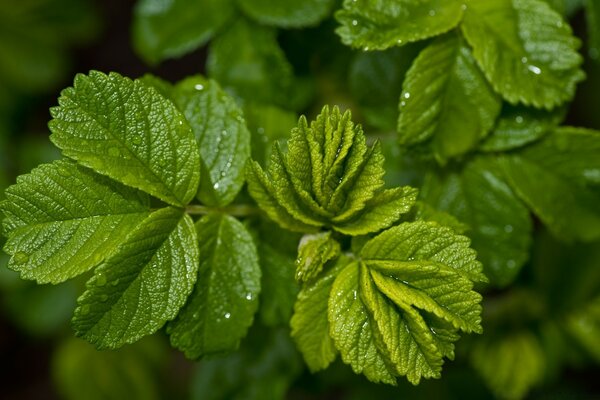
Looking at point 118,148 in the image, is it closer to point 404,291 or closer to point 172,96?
point 172,96

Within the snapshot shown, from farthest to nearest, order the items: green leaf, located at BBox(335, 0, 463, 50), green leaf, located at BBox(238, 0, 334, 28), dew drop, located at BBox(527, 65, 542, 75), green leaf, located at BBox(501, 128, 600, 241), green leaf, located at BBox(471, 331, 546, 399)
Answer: green leaf, located at BBox(471, 331, 546, 399) → green leaf, located at BBox(238, 0, 334, 28) → green leaf, located at BBox(501, 128, 600, 241) → dew drop, located at BBox(527, 65, 542, 75) → green leaf, located at BBox(335, 0, 463, 50)

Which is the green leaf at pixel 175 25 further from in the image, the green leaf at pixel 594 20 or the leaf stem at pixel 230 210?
the green leaf at pixel 594 20

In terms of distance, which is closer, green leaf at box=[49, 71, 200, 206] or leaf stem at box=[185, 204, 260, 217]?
green leaf at box=[49, 71, 200, 206]

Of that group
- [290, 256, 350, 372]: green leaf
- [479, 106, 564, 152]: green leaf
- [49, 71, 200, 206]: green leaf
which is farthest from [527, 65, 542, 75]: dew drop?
[49, 71, 200, 206]: green leaf

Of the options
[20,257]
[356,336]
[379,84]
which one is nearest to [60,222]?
[20,257]

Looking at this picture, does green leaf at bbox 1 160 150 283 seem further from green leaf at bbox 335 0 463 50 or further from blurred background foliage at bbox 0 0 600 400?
green leaf at bbox 335 0 463 50

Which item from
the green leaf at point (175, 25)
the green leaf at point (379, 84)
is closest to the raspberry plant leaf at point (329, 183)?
the green leaf at point (379, 84)

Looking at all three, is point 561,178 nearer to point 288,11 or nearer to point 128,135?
point 288,11
